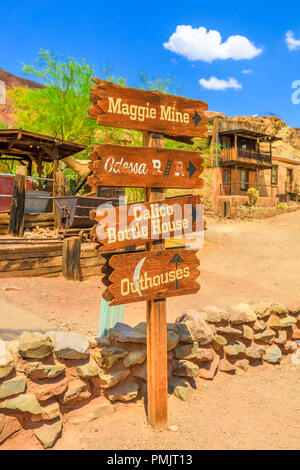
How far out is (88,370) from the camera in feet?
10.3

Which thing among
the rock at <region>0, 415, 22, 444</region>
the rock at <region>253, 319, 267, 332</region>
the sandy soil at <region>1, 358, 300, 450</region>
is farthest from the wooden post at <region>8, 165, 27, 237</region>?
the rock at <region>0, 415, 22, 444</region>

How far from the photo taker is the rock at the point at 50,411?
2781 mm

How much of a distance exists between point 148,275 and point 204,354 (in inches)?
61.9

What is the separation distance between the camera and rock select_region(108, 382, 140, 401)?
326cm

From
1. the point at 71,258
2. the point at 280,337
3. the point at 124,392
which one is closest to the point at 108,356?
the point at 124,392

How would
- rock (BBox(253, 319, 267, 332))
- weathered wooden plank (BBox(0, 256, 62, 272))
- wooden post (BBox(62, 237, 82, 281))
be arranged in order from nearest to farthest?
1. rock (BBox(253, 319, 267, 332))
2. weathered wooden plank (BBox(0, 256, 62, 272))
3. wooden post (BBox(62, 237, 82, 281))

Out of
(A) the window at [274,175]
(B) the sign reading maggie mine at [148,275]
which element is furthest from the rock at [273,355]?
(A) the window at [274,175]

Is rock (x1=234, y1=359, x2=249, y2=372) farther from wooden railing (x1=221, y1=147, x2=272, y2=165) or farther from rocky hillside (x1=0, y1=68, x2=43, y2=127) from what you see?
rocky hillside (x1=0, y1=68, x2=43, y2=127)

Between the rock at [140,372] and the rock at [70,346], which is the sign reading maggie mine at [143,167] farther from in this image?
the rock at [140,372]

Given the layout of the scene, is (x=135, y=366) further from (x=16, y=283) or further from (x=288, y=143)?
(x=288, y=143)

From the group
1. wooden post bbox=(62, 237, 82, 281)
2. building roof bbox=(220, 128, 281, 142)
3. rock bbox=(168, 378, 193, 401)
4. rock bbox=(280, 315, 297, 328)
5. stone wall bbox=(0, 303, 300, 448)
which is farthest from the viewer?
building roof bbox=(220, 128, 281, 142)

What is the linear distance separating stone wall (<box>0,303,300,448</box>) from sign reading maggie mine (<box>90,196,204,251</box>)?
1109 millimetres

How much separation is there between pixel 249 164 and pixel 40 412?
25.1 metres

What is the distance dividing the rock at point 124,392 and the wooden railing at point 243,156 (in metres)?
22.6
